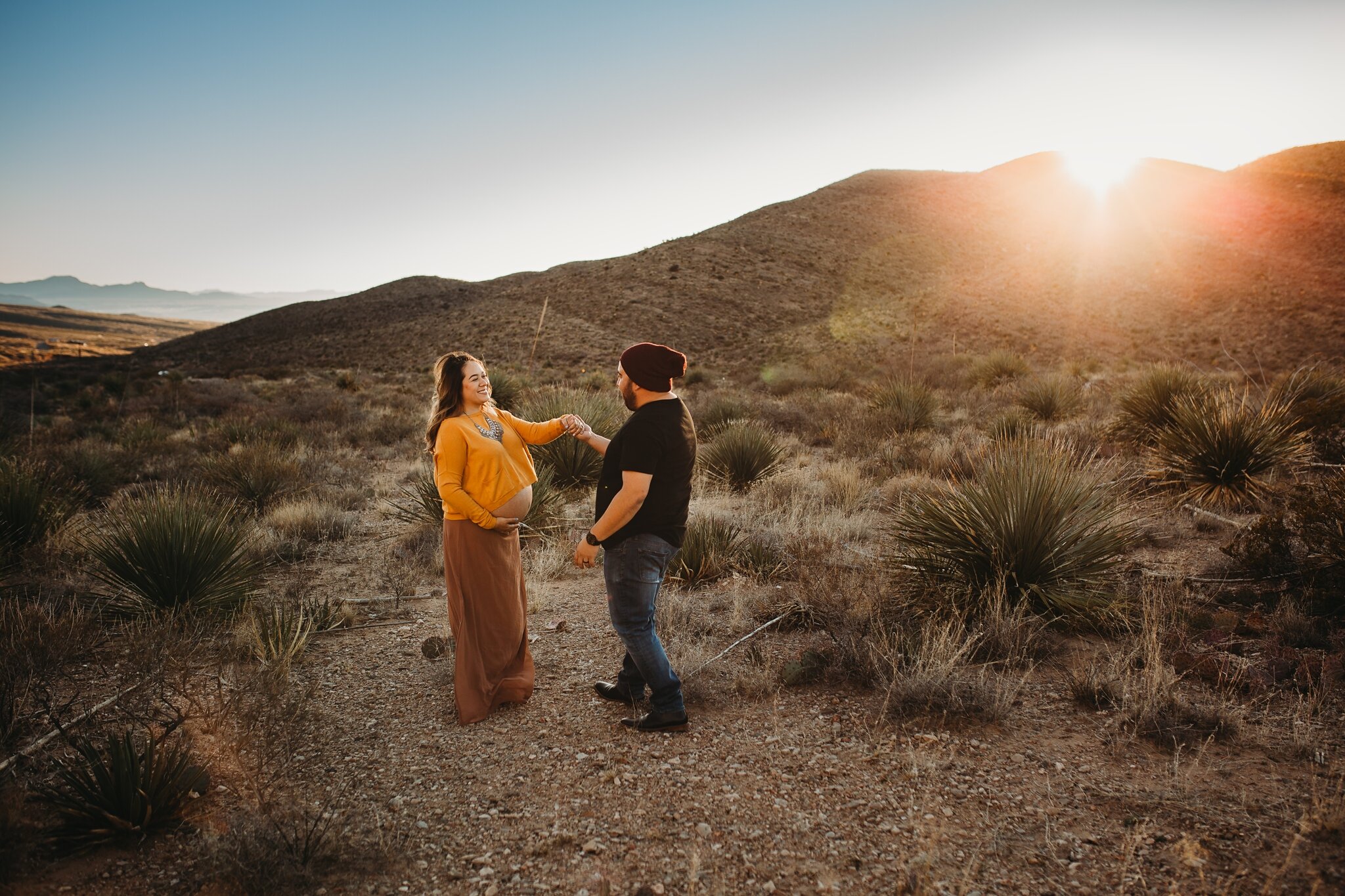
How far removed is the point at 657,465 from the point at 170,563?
412 cm

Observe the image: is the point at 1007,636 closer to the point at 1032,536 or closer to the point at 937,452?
the point at 1032,536

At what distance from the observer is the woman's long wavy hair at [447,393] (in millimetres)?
3604

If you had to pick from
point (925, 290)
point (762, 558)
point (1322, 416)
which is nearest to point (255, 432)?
point (762, 558)

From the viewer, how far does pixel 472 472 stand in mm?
3615

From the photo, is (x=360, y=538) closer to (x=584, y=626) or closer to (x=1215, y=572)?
(x=584, y=626)

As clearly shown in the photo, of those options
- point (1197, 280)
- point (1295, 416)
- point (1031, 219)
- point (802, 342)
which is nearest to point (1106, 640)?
point (1295, 416)

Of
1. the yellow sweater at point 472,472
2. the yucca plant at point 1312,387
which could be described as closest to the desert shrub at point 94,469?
the yellow sweater at point 472,472

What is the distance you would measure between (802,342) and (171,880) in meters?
35.6

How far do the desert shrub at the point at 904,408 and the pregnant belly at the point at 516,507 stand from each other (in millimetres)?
8991

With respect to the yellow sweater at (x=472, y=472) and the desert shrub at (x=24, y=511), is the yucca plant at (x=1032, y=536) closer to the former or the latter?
the yellow sweater at (x=472, y=472)

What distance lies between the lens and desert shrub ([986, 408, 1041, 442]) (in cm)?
998

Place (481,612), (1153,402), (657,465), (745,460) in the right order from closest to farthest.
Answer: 1. (657,465)
2. (481,612)
3. (745,460)
4. (1153,402)

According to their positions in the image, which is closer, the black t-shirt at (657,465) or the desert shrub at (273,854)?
the desert shrub at (273,854)

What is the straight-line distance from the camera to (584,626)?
516 centimetres
